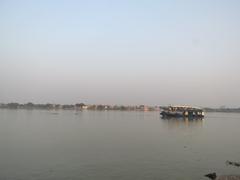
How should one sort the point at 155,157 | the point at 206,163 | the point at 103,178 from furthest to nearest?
the point at 155,157 < the point at 206,163 < the point at 103,178

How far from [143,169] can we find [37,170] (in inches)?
371

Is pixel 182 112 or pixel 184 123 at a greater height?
pixel 182 112

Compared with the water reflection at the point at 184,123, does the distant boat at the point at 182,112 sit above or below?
above

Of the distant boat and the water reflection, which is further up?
the distant boat

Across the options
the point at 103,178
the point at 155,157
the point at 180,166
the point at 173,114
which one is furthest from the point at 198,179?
the point at 173,114

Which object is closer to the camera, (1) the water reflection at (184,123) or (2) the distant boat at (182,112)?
(1) the water reflection at (184,123)

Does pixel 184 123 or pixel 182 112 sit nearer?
pixel 184 123

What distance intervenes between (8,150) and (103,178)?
18625 millimetres

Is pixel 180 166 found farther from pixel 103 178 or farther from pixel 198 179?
pixel 103 178

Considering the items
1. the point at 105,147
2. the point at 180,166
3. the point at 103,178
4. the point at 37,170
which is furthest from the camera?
the point at 105,147

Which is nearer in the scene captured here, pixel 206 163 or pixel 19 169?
pixel 19 169

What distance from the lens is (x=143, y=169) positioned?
3219 cm

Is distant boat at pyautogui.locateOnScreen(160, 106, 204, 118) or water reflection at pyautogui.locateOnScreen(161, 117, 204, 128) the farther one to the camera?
distant boat at pyautogui.locateOnScreen(160, 106, 204, 118)

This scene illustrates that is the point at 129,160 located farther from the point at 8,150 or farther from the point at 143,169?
the point at 8,150
